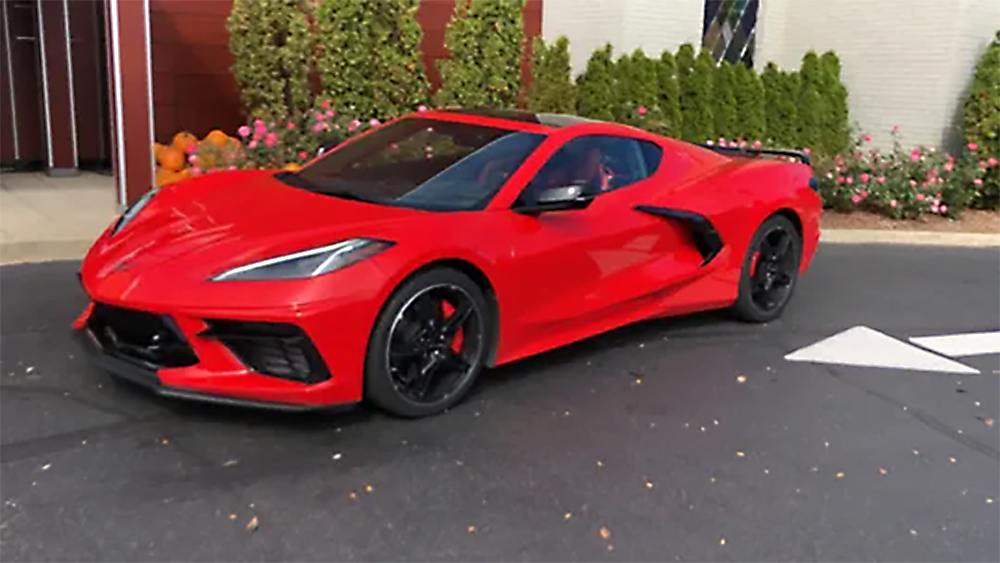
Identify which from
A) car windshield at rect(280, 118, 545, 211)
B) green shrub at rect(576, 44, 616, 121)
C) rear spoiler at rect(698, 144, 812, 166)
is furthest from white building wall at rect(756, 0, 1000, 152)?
car windshield at rect(280, 118, 545, 211)

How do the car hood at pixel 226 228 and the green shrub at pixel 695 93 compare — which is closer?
the car hood at pixel 226 228

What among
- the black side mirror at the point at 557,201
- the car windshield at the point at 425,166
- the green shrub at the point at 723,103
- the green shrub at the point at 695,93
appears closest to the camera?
the black side mirror at the point at 557,201

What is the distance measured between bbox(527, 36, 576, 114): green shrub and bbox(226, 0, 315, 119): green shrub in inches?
95.1

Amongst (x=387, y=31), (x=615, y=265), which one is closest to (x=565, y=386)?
(x=615, y=265)

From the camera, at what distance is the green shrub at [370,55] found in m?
9.03

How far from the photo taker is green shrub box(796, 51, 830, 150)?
11.4 m

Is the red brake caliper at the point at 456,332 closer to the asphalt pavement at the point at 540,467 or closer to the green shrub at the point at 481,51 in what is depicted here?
the asphalt pavement at the point at 540,467

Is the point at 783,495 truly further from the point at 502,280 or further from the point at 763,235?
the point at 763,235

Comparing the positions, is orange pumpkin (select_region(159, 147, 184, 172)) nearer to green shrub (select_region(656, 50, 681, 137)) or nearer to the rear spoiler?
green shrub (select_region(656, 50, 681, 137))

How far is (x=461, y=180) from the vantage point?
14.9 ft

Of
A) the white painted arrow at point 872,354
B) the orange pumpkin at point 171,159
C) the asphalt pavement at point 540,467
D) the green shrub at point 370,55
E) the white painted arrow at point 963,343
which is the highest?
the green shrub at point 370,55

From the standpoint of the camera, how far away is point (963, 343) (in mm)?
5910

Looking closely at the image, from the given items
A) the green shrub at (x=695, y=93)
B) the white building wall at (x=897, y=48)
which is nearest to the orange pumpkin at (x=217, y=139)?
the green shrub at (x=695, y=93)

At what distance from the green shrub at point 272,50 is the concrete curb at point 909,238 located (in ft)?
17.6
